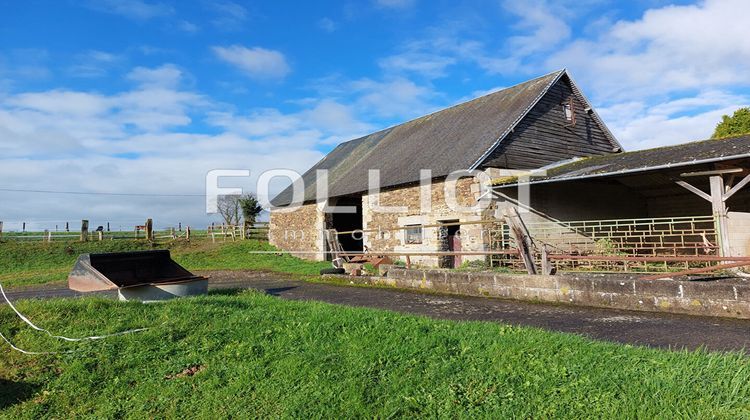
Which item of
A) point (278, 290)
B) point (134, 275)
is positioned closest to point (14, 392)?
point (134, 275)

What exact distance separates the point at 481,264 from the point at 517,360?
10.2 meters

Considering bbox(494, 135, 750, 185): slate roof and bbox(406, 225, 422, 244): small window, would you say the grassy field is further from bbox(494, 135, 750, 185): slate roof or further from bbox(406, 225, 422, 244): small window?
bbox(494, 135, 750, 185): slate roof

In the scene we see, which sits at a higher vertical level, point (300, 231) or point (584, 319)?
point (300, 231)

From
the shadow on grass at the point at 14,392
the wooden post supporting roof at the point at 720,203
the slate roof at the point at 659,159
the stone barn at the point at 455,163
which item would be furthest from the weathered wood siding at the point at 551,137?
the shadow on grass at the point at 14,392

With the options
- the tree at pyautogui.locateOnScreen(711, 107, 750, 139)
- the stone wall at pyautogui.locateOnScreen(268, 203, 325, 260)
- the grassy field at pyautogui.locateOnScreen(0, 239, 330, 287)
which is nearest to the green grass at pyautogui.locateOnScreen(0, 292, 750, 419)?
the grassy field at pyautogui.locateOnScreen(0, 239, 330, 287)

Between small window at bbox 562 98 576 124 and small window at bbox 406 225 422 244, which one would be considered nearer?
small window at bbox 406 225 422 244

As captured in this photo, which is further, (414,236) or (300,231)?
(300,231)

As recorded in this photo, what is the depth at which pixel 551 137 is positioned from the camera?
18547 mm

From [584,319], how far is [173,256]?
23.9m

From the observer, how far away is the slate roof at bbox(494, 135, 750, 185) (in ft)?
32.9

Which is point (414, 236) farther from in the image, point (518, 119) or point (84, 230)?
point (84, 230)

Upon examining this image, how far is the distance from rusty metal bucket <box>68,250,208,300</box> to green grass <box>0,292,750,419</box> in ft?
6.99

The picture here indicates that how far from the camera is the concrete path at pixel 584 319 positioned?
537 centimetres

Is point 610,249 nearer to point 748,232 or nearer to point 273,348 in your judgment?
point 748,232
